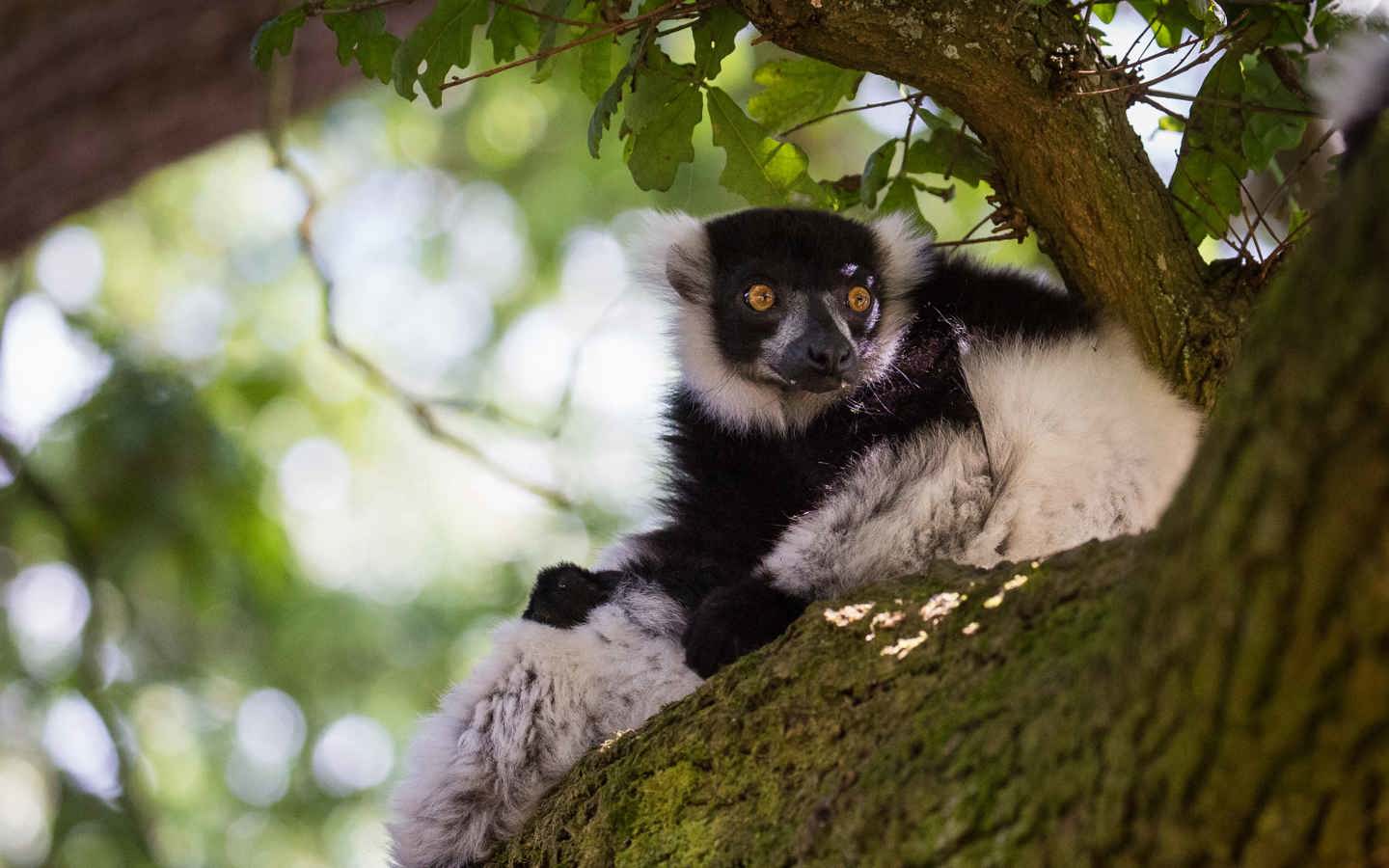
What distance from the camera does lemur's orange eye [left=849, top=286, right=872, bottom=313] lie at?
5.34 metres

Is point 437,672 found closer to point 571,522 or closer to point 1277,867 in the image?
point 571,522

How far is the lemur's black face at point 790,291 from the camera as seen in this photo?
17.1 feet

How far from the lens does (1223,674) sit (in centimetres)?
184

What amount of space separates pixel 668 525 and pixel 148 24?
448 centimetres

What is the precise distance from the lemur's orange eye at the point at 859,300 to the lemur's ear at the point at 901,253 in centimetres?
10

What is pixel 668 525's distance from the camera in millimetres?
5344

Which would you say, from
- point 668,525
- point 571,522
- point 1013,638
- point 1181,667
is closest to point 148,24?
point 571,522

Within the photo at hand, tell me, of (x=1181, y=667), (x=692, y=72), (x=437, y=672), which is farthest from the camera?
(x=437, y=672)

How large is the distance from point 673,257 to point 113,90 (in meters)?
3.76

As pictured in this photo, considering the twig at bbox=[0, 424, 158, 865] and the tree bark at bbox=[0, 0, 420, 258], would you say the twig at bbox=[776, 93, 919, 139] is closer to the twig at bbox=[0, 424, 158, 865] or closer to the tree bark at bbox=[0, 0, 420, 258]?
the tree bark at bbox=[0, 0, 420, 258]

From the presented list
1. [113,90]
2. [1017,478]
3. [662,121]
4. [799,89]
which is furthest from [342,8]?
[113,90]

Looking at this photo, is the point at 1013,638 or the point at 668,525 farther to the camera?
the point at 668,525

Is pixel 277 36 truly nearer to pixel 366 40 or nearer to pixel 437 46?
pixel 366 40

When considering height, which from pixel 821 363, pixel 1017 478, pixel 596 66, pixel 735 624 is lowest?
pixel 735 624
